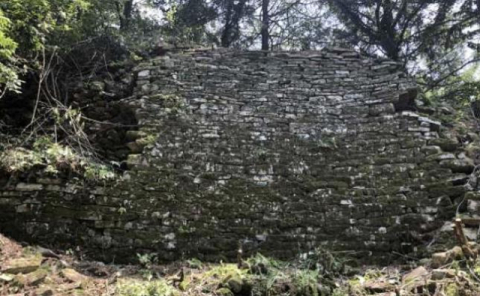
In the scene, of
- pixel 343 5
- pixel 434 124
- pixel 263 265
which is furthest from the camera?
pixel 343 5

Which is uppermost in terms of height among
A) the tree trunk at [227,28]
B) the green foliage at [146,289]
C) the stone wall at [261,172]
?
the tree trunk at [227,28]

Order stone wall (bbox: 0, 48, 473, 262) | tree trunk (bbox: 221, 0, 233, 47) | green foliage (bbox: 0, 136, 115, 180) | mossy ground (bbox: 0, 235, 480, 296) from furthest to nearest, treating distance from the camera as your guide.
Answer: tree trunk (bbox: 221, 0, 233, 47), green foliage (bbox: 0, 136, 115, 180), stone wall (bbox: 0, 48, 473, 262), mossy ground (bbox: 0, 235, 480, 296)

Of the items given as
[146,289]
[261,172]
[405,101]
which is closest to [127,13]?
[261,172]

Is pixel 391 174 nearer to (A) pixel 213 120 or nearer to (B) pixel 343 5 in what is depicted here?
(A) pixel 213 120

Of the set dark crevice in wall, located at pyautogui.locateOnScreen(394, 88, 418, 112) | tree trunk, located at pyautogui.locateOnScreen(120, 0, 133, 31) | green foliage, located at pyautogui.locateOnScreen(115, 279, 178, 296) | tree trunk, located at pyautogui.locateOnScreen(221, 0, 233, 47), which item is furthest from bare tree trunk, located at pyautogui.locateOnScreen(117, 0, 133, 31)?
green foliage, located at pyautogui.locateOnScreen(115, 279, 178, 296)

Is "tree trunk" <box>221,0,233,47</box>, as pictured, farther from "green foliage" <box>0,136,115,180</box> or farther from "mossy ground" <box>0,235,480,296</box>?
"mossy ground" <box>0,235,480,296</box>

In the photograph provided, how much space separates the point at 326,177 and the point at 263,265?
1.88 meters

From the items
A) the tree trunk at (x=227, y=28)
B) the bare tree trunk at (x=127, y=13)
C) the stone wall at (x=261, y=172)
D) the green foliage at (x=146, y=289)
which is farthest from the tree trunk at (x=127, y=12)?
the green foliage at (x=146, y=289)

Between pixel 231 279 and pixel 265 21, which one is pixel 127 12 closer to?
pixel 265 21

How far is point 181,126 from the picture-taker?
609 centimetres

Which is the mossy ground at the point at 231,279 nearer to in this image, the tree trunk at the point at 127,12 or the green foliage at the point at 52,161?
the green foliage at the point at 52,161

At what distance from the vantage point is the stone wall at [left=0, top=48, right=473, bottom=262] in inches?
194

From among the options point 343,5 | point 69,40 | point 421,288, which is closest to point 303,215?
point 421,288

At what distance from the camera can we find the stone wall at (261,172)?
493 centimetres
